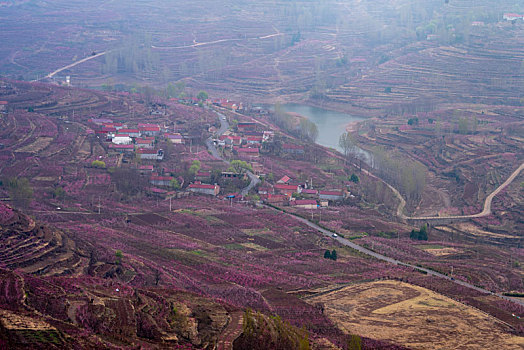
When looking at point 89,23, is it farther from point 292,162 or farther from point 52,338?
point 52,338

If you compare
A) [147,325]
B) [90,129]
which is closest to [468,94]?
[90,129]

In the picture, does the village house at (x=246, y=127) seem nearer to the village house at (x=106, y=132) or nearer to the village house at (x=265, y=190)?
the village house at (x=106, y=132)

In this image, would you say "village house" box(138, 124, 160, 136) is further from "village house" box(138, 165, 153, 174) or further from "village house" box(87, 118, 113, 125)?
"village house" box(138, 165, 153, 174)

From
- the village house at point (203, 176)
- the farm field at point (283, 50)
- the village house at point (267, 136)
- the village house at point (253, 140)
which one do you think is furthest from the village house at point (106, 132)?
Result: the farm field at point (283, 50)

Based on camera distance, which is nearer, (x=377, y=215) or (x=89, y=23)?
(x=377, y=215)

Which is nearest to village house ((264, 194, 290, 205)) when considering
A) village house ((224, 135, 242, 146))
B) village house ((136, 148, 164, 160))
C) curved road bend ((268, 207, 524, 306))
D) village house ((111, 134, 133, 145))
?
curved road bend ((268, 207, 524, 306))

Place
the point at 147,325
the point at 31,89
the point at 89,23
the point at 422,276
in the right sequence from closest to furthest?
the point at 147,325 < the point at 422,276 < the point at 31,89 < the point at 89,23
